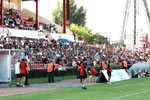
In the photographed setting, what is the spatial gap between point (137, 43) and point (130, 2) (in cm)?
817

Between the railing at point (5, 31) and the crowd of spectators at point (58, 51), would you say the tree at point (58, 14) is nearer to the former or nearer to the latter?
the crowd of spectators at point (58, 51)

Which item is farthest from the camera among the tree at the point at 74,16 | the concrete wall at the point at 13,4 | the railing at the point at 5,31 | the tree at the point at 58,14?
the tree at the point at 58,14

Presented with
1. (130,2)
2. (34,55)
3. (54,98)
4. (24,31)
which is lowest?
(54,98)

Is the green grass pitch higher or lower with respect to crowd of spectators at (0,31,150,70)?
lower

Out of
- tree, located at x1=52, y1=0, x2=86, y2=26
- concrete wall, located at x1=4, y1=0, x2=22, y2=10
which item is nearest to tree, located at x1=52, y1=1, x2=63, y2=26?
tree, located at x1=52, y1=0, x2=86, y2=26

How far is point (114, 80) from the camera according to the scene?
2914 cm

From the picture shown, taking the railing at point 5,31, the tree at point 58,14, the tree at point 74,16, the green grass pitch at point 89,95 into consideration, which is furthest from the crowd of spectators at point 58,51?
the tree at point 58,14

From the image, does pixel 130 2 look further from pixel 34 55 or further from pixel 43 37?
pixel 34 55

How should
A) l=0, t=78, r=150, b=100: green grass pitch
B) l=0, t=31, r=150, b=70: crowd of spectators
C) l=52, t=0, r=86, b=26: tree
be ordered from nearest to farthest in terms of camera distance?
l=0, t=78, r=150, b=100: green grass pitch, l=0, t=31, r=150, b=70: crowd of spectators, l=52, t=0, r=86, b=26: tree

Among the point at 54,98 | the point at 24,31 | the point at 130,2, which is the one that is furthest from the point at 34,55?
the point at 130,2

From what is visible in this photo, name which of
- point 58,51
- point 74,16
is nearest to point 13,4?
point 58,51

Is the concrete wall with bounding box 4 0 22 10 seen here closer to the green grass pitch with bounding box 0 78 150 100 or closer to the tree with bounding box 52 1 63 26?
the green grass pitch with bounding box 0 78 150 100

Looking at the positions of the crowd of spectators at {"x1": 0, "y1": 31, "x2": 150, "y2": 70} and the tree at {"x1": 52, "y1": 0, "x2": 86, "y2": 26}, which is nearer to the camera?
the crowd of spectators at {"x1": 0, "y1": 31, "x2": 150, "y2": 70}

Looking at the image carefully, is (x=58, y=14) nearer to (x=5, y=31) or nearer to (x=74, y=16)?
(x=74, y=16)
